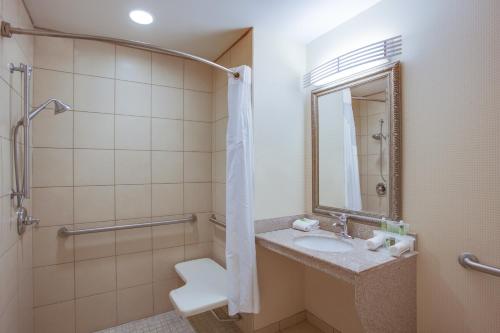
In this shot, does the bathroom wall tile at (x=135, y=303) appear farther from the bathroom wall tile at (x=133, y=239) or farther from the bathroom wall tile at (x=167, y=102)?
the bathroom wall tile at (x=167, y=102)

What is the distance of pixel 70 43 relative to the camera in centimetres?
192

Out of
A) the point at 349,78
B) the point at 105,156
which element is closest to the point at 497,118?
the point at 349,78

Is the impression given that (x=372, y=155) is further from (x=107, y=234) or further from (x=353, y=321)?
(x=107, y=234)

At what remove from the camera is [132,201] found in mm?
2133

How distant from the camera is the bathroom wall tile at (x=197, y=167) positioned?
93.5 inches

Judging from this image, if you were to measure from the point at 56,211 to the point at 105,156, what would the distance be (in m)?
0.53

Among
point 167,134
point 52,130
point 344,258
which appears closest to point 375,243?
point 344,258

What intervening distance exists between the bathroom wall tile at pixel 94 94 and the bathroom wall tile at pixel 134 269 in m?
1.25

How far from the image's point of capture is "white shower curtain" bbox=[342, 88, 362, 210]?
181 cm

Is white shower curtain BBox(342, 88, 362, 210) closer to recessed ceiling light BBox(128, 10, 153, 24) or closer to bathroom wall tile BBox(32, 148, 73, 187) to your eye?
recessed ceiling light BBox(128, 10, 153, 24)

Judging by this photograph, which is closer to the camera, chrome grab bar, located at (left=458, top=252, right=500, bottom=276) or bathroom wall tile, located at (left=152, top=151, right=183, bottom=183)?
chrome grab bar, located at (left=458, top=252, right=500, bottom=276)

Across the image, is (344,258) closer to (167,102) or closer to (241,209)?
(241,209)

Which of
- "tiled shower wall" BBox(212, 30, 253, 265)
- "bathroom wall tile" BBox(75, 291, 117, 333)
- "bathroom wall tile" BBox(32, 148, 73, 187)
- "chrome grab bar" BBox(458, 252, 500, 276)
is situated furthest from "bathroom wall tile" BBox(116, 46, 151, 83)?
"chrome grab bar" BBox(458, 252, 500, 276)

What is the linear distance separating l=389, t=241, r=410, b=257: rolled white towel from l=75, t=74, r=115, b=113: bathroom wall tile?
2.24m
